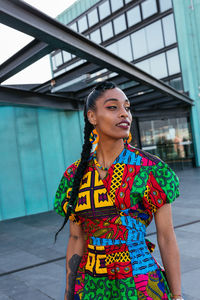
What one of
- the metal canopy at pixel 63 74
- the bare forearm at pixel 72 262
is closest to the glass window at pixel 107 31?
the metal canopy at pixel 63 74

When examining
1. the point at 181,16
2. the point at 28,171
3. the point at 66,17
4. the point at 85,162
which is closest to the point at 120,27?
the point at 181,16

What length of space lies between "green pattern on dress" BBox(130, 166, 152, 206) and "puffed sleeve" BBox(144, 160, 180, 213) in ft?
0.06

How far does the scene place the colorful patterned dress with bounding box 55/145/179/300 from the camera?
1433mm

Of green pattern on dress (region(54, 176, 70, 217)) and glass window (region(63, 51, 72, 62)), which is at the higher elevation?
glass window (region(63, 51, 72, 62))

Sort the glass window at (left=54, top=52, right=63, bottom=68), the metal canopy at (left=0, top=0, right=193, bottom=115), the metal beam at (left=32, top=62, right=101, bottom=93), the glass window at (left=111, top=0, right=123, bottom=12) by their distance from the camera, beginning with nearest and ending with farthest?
the metal canopy at (left=0, top=0, right=193, bottom=115)
the metal beam at (left=32, top=62, right=101, bottom=93)
the glass window at (left=111, top=0, right=123, bottom=12)
the glass window at (left=54, top=52, right=63, bottom=68)

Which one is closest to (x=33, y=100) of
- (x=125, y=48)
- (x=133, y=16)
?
(x=125, y=48)

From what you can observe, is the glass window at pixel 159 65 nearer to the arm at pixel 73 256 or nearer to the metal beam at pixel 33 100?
the metal beam at pixel 33 100

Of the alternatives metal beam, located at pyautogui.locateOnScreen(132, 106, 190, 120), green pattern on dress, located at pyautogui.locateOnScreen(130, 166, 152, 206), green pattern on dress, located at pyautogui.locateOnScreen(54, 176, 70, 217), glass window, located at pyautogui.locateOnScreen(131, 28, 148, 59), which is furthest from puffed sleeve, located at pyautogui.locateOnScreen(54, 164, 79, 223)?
glass window, located at pyautogui.locateOnScreen(131, 28, 148, 59)

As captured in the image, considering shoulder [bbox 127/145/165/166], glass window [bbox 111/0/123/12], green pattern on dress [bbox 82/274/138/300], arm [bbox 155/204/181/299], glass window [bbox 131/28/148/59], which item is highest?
glass window [bbox 111/0/123/12]

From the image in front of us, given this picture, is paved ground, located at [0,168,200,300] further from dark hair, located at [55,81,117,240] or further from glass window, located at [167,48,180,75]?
glass window, located at [167,48,180,75]

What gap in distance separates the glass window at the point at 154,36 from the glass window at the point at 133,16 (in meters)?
1.06

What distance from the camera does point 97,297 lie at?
1.47 m

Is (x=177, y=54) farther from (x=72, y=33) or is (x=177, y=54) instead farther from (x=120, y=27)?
(x=72, y=33)

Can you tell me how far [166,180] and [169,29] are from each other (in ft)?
69.9
